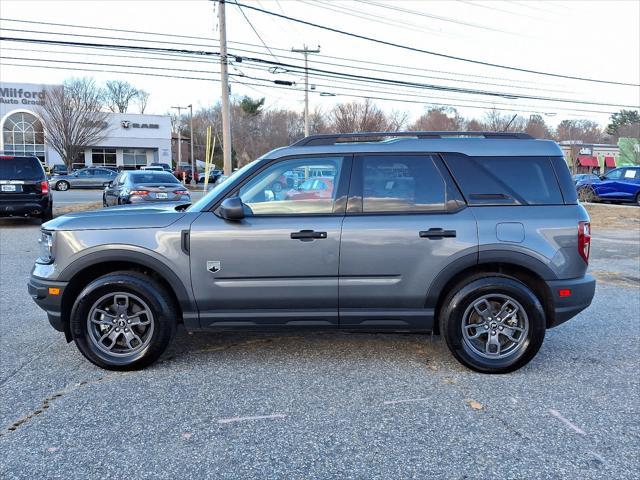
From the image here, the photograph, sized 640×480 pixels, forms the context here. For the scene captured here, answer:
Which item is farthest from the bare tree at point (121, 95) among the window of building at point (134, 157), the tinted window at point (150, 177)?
the tinted window at point (150, 177)

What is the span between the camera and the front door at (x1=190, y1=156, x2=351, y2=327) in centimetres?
405

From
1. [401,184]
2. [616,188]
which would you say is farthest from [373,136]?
[616,188]

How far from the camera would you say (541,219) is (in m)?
4.11

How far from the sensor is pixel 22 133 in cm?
5306

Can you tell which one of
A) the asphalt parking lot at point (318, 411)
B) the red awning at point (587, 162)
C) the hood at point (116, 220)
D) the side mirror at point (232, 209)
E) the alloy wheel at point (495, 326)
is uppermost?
the red awning at point (587, 162)

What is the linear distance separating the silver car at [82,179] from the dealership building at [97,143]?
1823 centimetres

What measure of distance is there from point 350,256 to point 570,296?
1802mm

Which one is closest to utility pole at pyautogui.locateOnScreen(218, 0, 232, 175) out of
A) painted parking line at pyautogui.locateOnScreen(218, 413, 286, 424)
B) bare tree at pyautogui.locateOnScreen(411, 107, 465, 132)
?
painted parking line at pyautogui.locateOnScreen(218, 413, 286, 424)

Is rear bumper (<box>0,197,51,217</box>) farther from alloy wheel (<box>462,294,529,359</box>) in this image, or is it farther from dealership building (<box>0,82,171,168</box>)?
dealership building (<box>0,82,171,168</box>)

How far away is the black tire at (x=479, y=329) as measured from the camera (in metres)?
4.09

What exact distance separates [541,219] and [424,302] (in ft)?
3.74

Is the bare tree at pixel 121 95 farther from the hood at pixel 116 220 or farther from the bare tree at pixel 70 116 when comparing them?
the hood at pixel 116 220

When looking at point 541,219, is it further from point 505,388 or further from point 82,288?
point 82,288

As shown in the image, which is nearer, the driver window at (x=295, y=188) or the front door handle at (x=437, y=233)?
the front door handle at (x=437, y=233)
